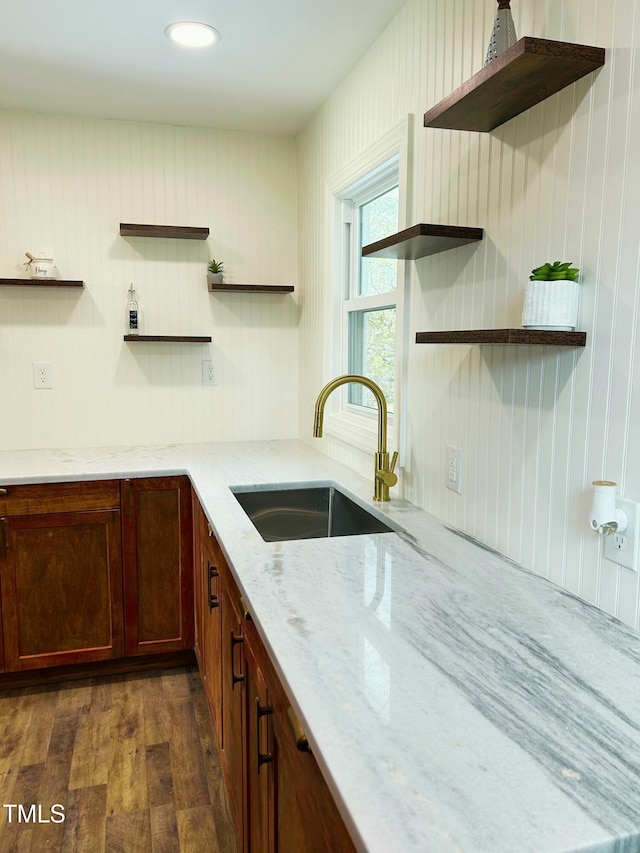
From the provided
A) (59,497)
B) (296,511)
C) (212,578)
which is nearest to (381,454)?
(296,511)

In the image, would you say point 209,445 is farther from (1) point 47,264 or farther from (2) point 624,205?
(2) point 624,205

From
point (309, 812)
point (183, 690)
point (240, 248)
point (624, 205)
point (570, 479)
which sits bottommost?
point (183, 690)

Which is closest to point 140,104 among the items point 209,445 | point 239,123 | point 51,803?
point 239,123

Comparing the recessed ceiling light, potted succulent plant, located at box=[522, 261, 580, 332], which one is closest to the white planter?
potted succulent plant, located at box=[522, 261, 580, 332]

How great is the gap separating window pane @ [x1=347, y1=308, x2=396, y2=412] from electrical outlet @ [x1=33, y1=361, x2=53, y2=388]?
1426mm

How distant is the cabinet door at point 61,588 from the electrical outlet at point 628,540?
1.98 m

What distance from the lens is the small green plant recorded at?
128cm

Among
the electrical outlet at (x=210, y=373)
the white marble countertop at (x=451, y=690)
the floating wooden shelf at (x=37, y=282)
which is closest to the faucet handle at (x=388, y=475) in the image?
the white marble countertop at (x=451, y=690)

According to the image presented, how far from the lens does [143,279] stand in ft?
10.4

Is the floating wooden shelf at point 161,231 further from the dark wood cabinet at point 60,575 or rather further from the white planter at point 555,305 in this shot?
the white planter at point 555,305

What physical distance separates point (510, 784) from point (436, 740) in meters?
0.11

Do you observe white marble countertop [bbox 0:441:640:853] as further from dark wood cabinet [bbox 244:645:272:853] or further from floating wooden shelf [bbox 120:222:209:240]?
floating wooden shelf [bbox 120:222:209:240]

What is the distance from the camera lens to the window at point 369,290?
2453 millimetres

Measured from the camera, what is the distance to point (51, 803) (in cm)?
198
